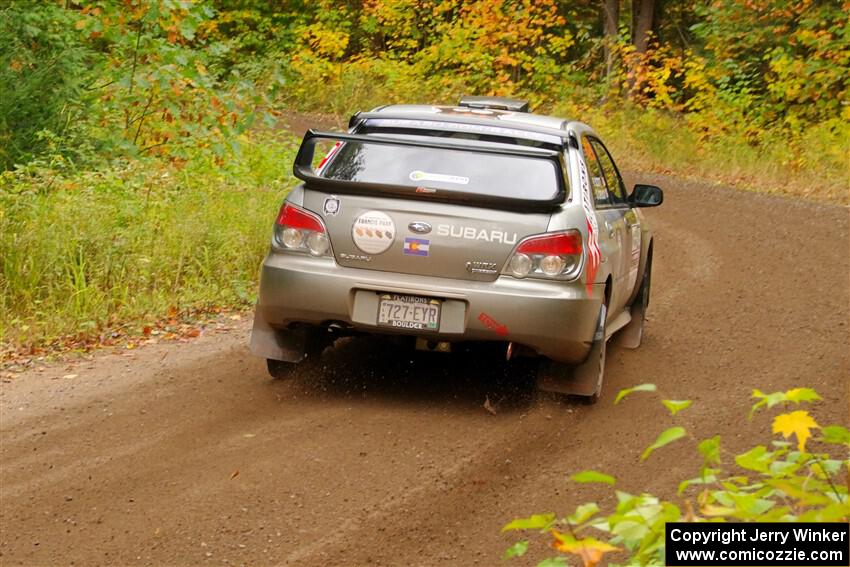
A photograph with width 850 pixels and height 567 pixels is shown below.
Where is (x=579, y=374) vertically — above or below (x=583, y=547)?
below

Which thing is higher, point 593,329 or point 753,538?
point 753,538

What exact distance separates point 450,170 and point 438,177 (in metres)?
0.11

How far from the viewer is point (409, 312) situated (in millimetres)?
7191

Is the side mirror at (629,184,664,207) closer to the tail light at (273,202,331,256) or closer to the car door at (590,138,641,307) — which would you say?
the car door at (590,138,641,307)

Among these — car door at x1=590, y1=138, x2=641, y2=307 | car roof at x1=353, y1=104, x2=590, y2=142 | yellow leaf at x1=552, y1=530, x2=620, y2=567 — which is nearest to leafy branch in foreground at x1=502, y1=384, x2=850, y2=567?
yellow leaf at x1=552, y1=530, x2=620, y2=567

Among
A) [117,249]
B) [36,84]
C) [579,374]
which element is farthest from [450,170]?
[36,84]

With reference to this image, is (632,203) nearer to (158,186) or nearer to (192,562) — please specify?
(192,562)

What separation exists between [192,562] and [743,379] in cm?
464

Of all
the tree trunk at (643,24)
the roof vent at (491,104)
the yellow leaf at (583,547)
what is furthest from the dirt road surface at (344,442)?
the tree trunk at (643,24)

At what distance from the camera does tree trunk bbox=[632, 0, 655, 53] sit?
1227 inches

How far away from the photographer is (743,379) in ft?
28.2

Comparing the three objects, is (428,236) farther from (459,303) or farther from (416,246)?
(459,303)

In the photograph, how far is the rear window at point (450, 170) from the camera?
7.35 m

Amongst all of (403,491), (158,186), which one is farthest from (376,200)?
(158,186)
